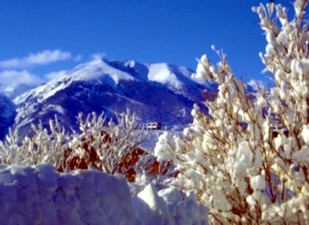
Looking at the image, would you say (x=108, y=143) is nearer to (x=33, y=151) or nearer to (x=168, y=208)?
(x=33, y=151)

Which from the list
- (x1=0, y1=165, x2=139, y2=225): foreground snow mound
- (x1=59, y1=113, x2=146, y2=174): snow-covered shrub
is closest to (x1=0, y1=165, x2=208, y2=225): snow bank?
(x1=0, y1=165, x2=139, y2=225): foreground snow mound

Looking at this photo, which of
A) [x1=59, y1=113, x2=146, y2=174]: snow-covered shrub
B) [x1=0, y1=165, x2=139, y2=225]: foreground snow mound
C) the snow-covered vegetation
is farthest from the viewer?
[x1=59, y1=113, x2=146, y2=174]: snow-covered shrub

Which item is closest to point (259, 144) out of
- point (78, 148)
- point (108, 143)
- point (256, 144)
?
point (256, 144)

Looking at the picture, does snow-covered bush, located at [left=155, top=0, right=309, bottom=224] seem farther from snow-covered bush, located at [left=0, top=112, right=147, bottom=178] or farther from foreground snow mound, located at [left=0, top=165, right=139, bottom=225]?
snow-covered bush, located at [left=0, top=112, right=147, bottom=178]

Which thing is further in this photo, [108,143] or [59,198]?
[108,143]

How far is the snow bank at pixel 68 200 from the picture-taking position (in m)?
3.63

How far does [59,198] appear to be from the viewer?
3793 millimetres

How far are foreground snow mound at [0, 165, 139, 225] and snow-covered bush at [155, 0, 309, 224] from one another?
9.44 ft

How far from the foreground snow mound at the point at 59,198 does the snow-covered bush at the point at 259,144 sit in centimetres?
288

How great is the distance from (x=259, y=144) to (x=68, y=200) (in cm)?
383

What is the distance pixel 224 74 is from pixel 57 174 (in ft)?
14.8

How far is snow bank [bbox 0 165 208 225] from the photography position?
3.63 meters

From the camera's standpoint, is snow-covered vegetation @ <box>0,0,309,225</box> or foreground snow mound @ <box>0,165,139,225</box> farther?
snow-covered vegetation @ <box>0,0,309,225</box>

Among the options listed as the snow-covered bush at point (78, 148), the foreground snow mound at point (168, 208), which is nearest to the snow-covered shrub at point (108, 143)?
the snow-covered bush at point (78, 148)
